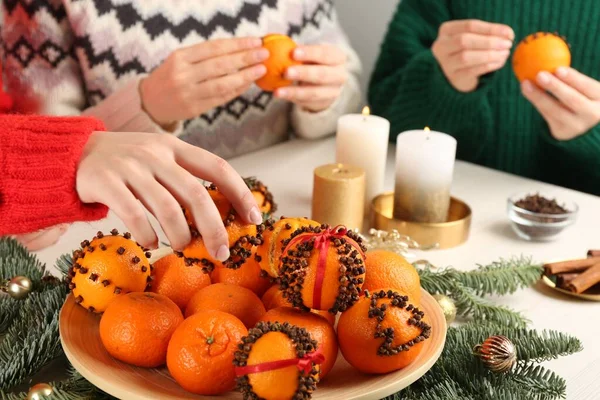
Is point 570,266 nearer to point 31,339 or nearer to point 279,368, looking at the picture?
point 279,368

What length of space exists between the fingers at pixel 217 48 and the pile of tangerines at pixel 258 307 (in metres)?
0.57

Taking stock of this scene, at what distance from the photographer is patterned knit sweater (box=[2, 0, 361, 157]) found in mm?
1213

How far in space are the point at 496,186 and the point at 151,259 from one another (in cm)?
70

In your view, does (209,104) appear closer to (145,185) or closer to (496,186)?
(496,186)

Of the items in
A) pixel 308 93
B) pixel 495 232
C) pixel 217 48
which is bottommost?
pixel 495 232

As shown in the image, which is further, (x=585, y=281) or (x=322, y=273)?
(x=585, y=281)

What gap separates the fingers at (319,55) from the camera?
3.92 ft

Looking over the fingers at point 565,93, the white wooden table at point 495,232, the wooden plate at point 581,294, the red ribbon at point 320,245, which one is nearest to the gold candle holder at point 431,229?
the white wooden table at point 495,232

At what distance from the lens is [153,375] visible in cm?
55

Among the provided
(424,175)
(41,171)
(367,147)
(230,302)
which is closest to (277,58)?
(367,147)

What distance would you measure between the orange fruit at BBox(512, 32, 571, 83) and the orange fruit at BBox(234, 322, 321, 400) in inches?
33.4

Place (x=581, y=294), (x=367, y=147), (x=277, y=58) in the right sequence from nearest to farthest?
(x=581, y=294), (x=367, y=147), (x=277, y=58)

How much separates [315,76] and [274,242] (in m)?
0.70

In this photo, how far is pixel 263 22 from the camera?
1.44 m
